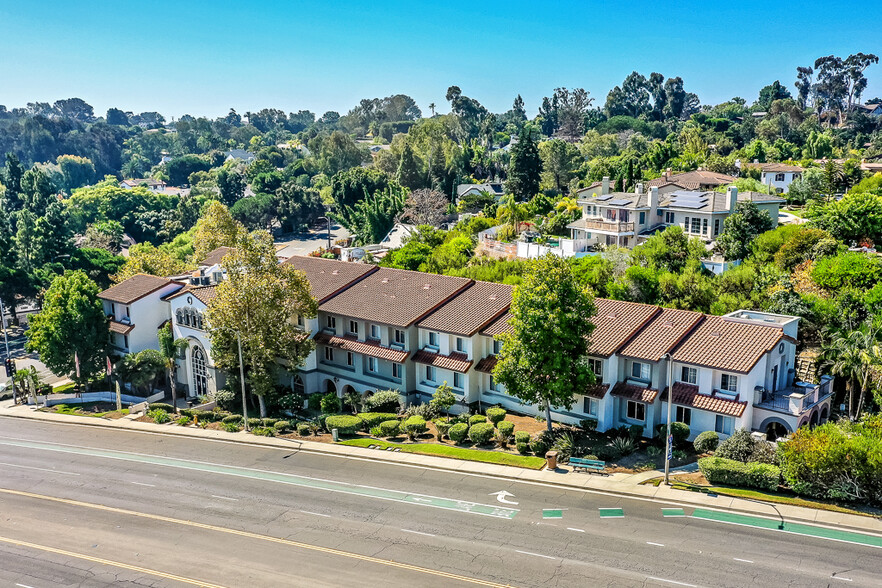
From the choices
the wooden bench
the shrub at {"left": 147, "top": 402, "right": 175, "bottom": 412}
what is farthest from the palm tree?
the wooden bench

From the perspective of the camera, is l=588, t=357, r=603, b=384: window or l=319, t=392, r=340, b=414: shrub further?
l=319, t=392, r=340, b=414: shrub

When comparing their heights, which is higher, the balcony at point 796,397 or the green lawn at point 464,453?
the balcony at point 796,397

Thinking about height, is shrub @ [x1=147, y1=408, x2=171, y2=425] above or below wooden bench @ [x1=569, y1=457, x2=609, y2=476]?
below

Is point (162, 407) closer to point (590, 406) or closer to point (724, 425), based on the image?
point (590, 406)

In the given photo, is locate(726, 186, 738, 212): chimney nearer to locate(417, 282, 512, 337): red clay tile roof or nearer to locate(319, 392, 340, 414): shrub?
locate(417, 282, 512, 337): red clay tile roof

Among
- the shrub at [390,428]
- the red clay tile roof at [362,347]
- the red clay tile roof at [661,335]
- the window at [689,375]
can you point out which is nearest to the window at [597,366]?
the red clay tile roof at [661,335]

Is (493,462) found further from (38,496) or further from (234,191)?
(234,191)

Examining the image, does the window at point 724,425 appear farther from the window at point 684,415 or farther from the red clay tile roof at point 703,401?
the window at point 684,415
